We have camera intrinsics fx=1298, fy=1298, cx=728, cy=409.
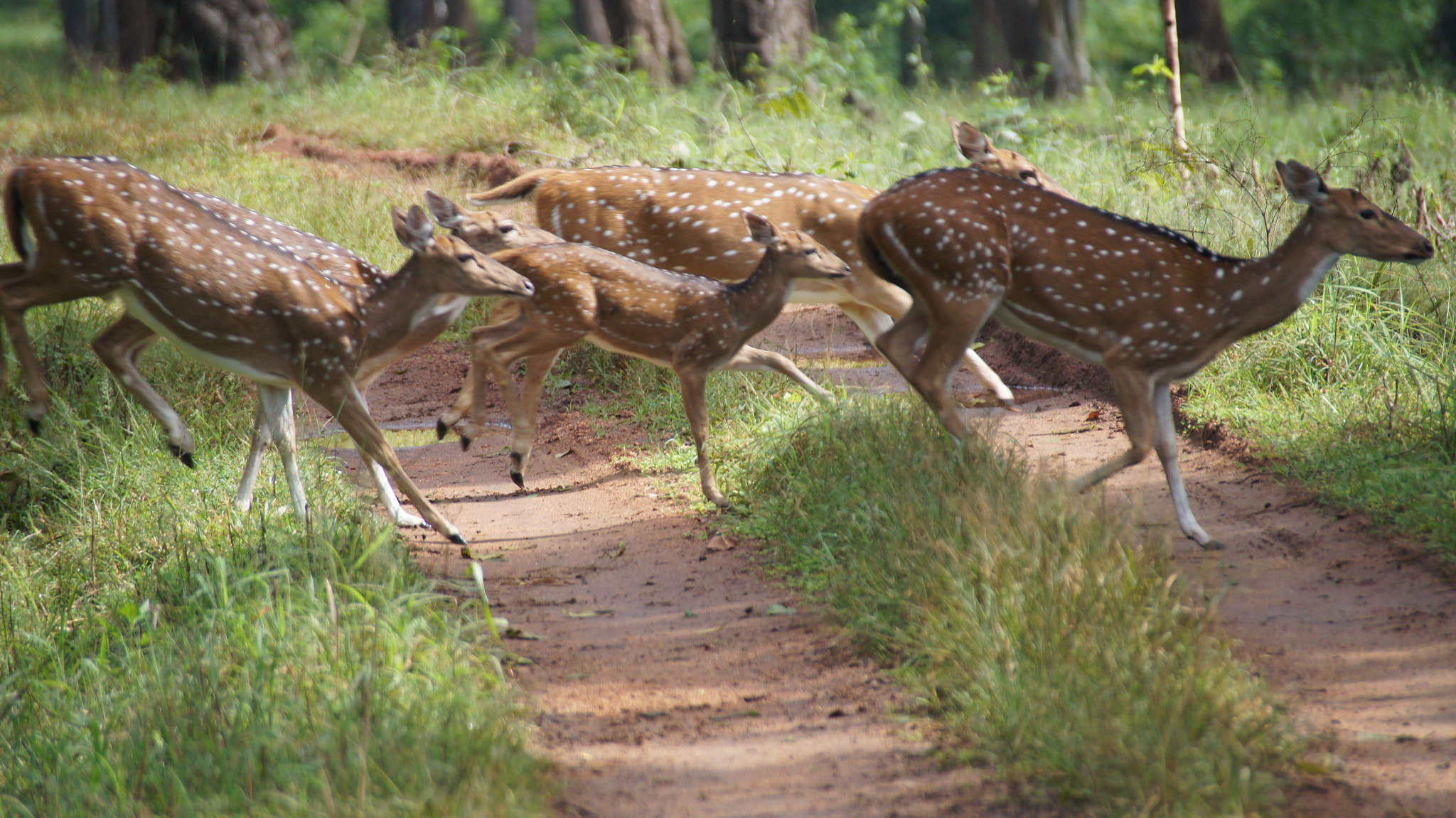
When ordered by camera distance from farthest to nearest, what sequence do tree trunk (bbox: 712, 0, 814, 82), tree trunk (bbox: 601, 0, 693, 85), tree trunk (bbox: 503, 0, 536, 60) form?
1. tree trunk (bbox: 503, 0, 536, 60)
2. tree trunk (bbox: 601, 0, 693, 85)
3. tree trunk (bbox: 712, 0, 814, 82)

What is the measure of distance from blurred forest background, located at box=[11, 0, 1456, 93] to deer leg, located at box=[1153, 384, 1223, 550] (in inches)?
203

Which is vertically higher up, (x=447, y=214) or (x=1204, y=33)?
(x=447, y=214)

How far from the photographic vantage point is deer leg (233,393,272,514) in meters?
6.64

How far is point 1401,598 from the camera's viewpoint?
17.7 ft

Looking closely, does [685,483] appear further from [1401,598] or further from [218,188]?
[218,188]

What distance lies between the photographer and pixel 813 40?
15.9 meters

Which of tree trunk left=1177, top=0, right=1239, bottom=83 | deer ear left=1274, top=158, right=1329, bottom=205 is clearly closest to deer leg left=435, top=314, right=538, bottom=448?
deer ear left=1274, top=158, right=1329, bottom=205

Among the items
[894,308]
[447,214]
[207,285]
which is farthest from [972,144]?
[207,285]

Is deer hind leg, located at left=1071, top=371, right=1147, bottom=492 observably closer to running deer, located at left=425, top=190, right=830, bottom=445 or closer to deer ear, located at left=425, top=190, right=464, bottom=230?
running deer, located at left=425, top=190, right=830, bottom=445

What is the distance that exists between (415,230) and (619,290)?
4.08 feet

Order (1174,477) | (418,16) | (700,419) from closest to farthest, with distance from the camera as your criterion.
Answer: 1. (1174,477)
2. (700,419)
3. (418,16)

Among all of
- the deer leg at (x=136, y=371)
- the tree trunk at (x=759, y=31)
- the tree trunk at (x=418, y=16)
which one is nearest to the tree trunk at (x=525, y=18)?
the tree trunk at (x=418, y=16)

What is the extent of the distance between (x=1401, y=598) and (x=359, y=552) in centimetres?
438

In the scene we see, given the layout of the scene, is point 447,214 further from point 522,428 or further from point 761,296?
point 761,296
